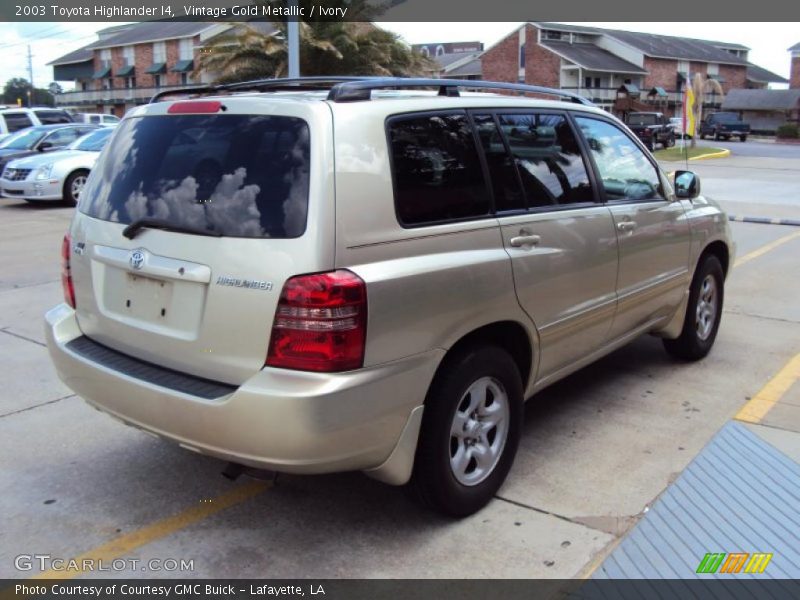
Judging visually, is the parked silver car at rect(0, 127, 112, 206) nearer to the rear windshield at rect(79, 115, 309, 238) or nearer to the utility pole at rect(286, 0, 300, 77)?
the utility pole at rect(286, 0, 300, 77)

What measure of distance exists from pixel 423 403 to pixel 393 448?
23cm

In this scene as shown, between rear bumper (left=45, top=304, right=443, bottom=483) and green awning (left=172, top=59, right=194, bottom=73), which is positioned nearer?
rear bumper (left=45, top=304, right=443, bottom=483)

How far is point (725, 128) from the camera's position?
51219 millimetres

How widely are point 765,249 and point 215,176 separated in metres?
9.07

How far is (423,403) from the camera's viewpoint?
316 centimetres

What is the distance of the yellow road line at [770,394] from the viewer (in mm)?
4656

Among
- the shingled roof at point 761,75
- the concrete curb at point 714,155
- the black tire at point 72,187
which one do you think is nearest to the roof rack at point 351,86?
the black tire at point 72,187

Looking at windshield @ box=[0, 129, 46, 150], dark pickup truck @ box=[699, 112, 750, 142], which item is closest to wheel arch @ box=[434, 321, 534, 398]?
windshield @ box=[0, 129, 46, 150]

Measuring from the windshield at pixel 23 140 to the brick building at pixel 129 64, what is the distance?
3629cm

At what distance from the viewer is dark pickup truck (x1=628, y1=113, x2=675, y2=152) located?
38.1 metres

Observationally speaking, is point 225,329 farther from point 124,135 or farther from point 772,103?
point 772,103

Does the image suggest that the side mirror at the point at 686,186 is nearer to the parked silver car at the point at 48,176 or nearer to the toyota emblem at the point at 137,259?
the toyota emblem at the point at 137,259

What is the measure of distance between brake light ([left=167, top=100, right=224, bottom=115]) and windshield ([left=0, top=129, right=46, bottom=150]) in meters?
16.4

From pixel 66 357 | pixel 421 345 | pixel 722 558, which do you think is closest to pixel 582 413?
pixel 722 558
